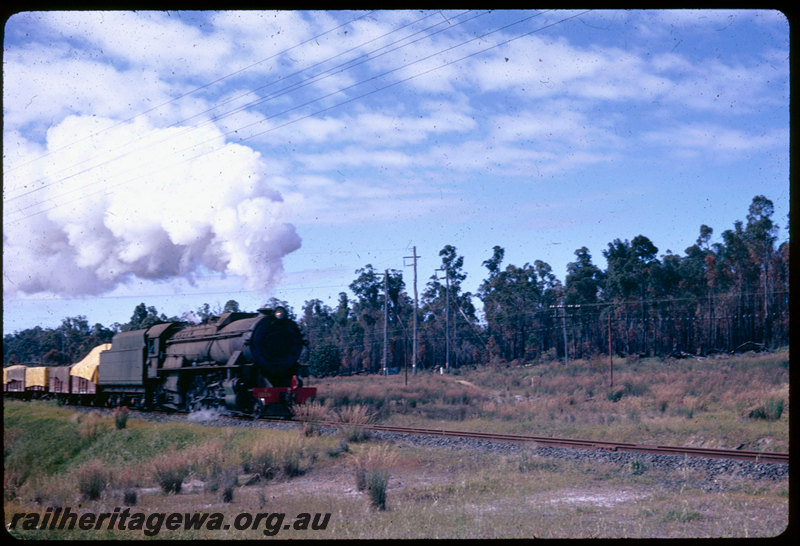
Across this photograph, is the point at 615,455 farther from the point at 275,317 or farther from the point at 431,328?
the point at 431,328

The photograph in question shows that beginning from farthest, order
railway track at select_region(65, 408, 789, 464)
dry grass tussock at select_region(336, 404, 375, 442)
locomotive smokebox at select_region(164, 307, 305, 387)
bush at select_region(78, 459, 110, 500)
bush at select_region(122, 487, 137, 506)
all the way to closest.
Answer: locomotive smokebox at select_region(164, 307, 305, 387) < dry grass tussock at select_region(336, 404, 375, 442) < railway track at select_region(65, 408, 789, 464) < bush at select_region(78, 459, 110, 500) < bush at select_region(122, 487, 137, 506)

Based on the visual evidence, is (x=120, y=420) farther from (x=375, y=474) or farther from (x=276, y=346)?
(x=375, y=474)

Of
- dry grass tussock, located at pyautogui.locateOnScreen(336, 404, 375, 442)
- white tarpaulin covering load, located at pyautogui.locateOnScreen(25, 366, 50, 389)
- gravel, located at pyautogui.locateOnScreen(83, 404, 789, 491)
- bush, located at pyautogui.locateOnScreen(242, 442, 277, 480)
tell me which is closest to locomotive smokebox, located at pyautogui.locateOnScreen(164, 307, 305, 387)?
dry grass tussock, located at pyautogui.locateOnScreen(336, 404, 375, 442)

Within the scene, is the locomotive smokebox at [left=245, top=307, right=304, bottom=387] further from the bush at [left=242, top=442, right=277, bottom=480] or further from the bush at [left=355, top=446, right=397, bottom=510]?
the bush at [left=355, top=446, right=397, bottom=510]

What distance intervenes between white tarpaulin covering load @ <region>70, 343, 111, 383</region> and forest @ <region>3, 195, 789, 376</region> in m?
12.8

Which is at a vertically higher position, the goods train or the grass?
the goods train

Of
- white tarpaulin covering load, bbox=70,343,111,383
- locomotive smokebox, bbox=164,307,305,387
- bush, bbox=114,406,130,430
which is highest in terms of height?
locomotive smokebox, bbox=164,307,305,387

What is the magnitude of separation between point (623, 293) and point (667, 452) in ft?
201

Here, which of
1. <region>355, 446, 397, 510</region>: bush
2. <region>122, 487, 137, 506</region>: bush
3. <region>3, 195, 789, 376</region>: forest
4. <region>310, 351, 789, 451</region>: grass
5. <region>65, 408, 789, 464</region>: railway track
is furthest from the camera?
<region>3, 195, 789, 376</region>: forest

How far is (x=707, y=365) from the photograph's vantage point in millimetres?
45938

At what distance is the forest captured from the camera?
58656 mm

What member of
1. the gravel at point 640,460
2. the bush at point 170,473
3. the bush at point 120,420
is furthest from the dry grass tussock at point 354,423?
the bush at point 120,420

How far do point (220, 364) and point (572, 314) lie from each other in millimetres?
58130
